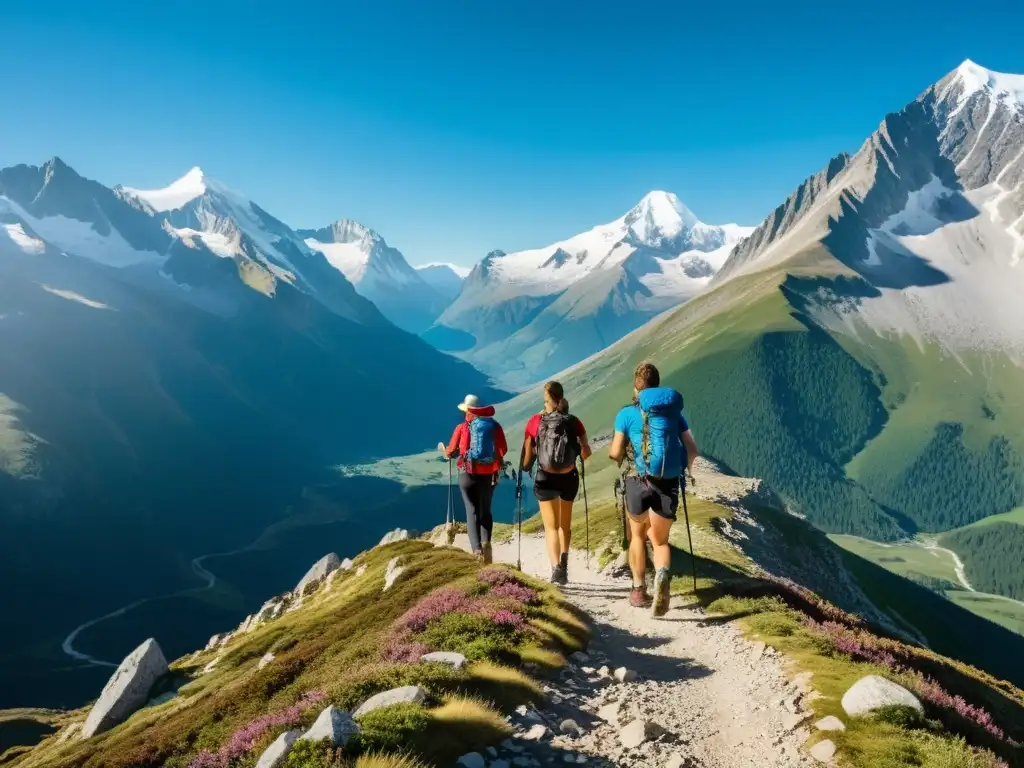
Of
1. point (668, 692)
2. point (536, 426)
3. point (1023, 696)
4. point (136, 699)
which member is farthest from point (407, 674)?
point (136, 699)

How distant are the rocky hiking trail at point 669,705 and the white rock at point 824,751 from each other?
18 centimetres

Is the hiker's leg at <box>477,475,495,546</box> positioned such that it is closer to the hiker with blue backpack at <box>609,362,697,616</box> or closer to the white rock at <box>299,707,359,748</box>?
the hiker with blue backpack at <box>609,362,697,616</box>

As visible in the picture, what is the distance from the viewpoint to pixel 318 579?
3061 inches

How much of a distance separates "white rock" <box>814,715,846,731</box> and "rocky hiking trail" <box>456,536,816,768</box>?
276 mm

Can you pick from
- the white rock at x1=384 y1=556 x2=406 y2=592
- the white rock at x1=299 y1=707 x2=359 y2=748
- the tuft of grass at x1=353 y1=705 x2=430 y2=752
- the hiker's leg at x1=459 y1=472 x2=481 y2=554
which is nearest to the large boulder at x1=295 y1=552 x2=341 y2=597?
the white rock at x1=384 y1=556 x2=406 y2=592

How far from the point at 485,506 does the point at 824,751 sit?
46.3 feet

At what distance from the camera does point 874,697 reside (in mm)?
11805

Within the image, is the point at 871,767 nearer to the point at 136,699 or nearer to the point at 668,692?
the point at 668,692

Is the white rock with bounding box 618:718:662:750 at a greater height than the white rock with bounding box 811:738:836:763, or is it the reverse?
the white rock with bounding box 618:718:662:750

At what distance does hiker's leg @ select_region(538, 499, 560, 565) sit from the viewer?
2061cm

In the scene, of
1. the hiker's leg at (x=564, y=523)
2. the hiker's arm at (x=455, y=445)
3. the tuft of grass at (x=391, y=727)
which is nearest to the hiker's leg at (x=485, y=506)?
the hiker's arm at (x=455, y=445)

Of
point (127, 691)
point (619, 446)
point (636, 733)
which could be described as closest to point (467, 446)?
point (619, 446)

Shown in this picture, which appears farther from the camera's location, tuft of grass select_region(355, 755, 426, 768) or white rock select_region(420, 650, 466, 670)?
white rock select_region(420, 650, 466, 670)

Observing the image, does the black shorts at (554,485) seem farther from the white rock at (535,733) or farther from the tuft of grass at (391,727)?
the tuft of grass at (391,727)
